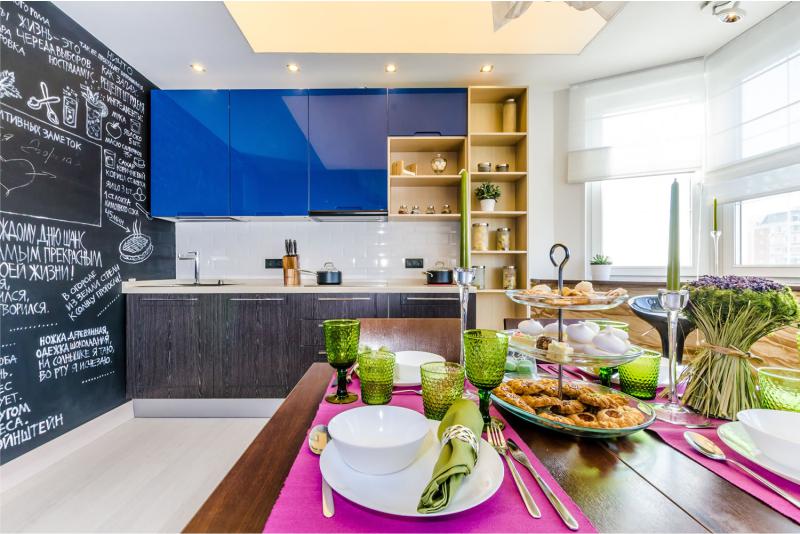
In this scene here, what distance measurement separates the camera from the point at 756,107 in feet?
7.04

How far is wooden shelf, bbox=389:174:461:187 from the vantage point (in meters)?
2.73

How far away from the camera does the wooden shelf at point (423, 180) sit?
2.73 m

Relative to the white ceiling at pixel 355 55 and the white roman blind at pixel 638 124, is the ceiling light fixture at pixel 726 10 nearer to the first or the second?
the white ceiling at pixel 355 55

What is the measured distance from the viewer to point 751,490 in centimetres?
45

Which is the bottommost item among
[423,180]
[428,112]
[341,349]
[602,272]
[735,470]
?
[735,470]

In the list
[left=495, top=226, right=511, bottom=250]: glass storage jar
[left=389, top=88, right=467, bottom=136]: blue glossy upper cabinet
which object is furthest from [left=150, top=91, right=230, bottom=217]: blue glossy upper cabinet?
[left=495, top=226, right=511, bottom=250]: glass storage jar

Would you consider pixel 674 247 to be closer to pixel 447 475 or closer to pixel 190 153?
pixel 447 475

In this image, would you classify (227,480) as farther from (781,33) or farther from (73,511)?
(781,33)

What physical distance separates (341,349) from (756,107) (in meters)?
3.06

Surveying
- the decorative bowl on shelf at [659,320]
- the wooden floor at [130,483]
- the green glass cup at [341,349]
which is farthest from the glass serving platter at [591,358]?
the wooden floor at [130,483]

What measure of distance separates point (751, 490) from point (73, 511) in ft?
7.60

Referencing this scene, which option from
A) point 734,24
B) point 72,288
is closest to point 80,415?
point 72,288

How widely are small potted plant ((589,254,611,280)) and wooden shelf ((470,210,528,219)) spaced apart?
2.33 feet

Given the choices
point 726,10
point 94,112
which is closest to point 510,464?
point 726,10
